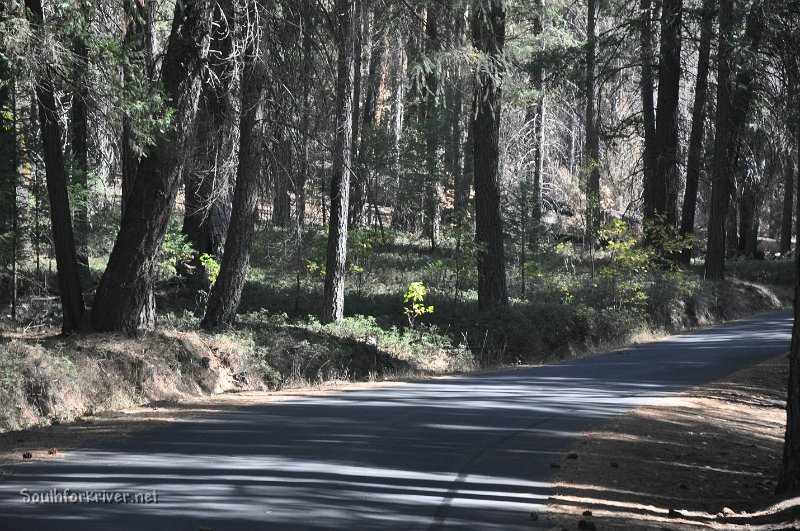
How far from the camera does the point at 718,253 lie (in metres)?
30.5

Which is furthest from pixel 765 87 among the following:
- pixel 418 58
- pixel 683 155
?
pixel 418 58

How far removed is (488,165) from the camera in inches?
841

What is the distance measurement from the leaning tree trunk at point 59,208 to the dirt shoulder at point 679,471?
8.99 metres

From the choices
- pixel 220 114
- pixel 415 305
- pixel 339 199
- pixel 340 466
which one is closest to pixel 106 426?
pixel 340 466

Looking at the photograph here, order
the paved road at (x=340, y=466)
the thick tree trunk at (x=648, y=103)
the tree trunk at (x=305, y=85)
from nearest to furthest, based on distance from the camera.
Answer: the paved road at (x=340, y=466), the tree trunk at (x=305, y=85), the thick tree trunk at (x=648, y=103)

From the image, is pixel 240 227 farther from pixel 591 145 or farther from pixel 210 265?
pixel 591 145

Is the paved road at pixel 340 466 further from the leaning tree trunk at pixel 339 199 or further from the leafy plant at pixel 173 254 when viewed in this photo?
the leafy plant at pixel 173 254

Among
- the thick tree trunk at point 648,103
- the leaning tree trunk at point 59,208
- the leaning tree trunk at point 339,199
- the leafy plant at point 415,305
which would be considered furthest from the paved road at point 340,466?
the thick tree trunk at point 648,103

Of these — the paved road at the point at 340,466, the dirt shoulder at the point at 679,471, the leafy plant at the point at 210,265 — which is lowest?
the dirt shoulder at the point at 679,471

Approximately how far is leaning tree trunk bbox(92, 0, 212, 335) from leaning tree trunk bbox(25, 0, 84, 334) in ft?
1.28

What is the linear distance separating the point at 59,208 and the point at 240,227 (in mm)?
4121

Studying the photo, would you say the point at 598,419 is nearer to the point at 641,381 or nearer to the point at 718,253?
the point at 641,381

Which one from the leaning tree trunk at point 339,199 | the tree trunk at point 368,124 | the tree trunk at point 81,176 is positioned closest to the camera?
the tree trunk at point 81,176

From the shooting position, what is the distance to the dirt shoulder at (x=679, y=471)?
6.66 meters
